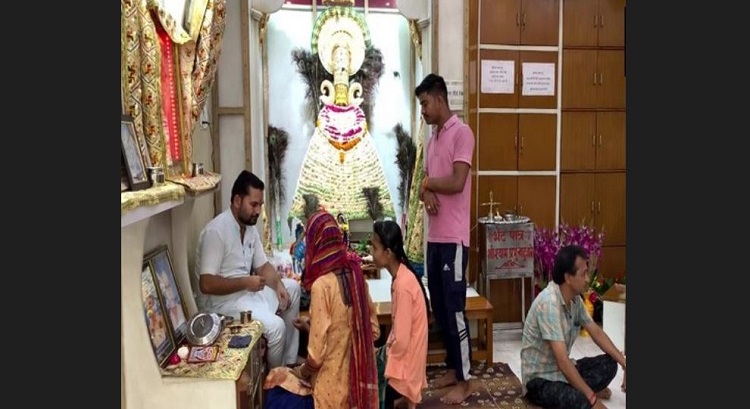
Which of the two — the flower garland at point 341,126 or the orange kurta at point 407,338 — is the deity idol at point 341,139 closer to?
the flower garland at point 341,126

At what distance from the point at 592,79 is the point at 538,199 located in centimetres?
99

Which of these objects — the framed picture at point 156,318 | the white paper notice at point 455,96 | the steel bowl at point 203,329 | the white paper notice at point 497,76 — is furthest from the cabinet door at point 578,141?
the framed picture at point 156,318

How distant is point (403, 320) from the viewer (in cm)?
252

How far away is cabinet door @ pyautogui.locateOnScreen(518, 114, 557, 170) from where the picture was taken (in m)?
4.30

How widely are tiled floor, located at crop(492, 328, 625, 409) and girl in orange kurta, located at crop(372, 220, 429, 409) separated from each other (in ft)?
3.54

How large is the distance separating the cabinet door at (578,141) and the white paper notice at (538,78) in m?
0.24

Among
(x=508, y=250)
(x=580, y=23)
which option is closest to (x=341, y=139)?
(x=508, y=250)

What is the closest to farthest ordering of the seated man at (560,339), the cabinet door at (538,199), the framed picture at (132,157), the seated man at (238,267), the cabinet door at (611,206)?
the framed picture at (132,157)
the seated man at (560,339)
the seated man at (238,267)
the cabinet door at (538,199)
the cabinet door at (611,206)

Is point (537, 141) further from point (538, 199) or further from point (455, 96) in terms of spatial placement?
point (455, 96)

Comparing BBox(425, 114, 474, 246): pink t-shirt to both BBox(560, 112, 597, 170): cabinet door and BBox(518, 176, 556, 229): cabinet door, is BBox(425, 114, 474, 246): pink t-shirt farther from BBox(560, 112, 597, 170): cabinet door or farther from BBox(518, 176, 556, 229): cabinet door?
BBox(560, 112, 597, 170): cabinet door

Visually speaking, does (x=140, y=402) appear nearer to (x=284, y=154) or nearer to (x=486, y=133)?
(x=486, y=133)

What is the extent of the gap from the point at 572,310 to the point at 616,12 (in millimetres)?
2702

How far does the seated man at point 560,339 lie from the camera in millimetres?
2482

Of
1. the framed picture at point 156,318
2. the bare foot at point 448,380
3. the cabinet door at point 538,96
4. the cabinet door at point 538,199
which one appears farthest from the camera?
the cabinet door at point 538,199
